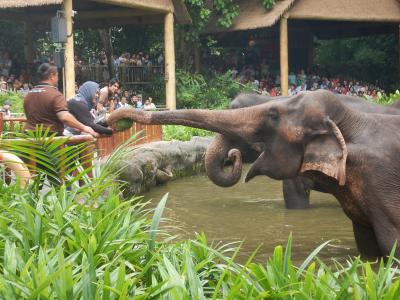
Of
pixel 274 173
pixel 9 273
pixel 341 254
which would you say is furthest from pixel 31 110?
pixel 9 273

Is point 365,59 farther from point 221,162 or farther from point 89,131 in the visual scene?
point 221,162

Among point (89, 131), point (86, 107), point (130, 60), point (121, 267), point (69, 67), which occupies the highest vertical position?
point (130, 60)

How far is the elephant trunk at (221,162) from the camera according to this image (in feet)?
20.9

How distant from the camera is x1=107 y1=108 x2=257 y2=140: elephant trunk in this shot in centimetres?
605

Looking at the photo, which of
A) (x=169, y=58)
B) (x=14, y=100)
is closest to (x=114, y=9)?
(x=169, y=58)

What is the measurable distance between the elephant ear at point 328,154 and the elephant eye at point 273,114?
33cm

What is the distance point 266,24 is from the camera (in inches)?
823

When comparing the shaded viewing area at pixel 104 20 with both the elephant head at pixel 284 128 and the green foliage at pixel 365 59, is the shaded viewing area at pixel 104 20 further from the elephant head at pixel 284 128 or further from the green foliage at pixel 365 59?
the green foliage at pixel 365 59

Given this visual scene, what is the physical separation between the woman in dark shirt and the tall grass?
2.43m

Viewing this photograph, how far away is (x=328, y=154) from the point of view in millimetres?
5699

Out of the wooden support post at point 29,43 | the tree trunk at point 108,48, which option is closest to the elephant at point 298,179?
the tree trunk at point 108,48

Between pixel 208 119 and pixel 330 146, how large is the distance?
0.96 m

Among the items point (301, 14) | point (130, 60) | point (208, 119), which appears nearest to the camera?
point (208, 119)

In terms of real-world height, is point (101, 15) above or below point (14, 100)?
above
